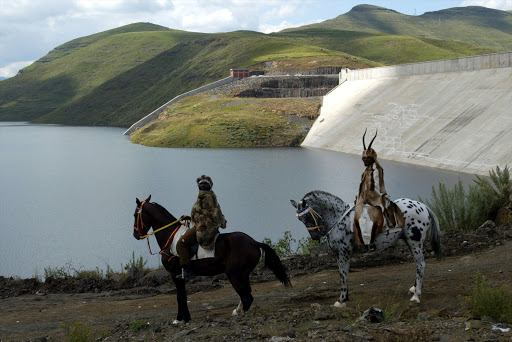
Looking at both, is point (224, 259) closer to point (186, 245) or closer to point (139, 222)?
point (186, 245)

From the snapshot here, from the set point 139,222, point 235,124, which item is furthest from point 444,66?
point 139,222

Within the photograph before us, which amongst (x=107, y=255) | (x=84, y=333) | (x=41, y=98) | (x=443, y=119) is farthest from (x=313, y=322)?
(x=41, y=98)

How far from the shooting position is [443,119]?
45.8 m

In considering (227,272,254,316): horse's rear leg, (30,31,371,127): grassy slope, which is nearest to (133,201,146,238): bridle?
(227,272,254,316): horse's rear leg

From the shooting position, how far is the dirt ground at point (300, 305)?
8492mm

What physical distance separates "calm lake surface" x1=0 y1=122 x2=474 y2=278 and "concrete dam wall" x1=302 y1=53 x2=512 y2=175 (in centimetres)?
216

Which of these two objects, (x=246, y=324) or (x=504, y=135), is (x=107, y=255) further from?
(x=504, y=135)

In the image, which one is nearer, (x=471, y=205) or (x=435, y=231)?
(x=435, y=231)

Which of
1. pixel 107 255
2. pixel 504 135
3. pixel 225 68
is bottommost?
pixel 107 255

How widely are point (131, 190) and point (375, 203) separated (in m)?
27.1

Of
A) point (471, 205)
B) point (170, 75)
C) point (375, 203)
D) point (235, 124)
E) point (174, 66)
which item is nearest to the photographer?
point (375, 203)

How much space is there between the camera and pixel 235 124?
2606 inches

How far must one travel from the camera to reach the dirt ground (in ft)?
27.9

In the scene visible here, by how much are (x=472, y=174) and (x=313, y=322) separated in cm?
2921
